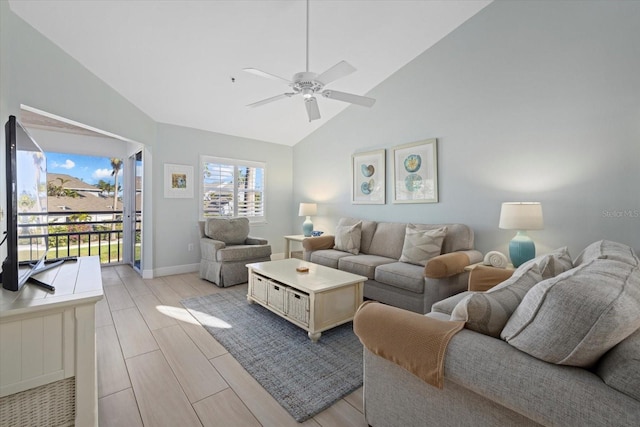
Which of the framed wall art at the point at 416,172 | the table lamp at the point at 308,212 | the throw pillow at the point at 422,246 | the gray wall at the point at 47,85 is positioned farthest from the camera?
the table lamp at the point at 308,212

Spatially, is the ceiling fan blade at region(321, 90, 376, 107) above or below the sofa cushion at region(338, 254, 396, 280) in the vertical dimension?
above

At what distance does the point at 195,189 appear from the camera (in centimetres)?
487

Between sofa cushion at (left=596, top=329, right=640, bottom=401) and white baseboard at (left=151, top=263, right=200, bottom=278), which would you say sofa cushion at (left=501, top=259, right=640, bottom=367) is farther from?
white baseboard at (left=151, top=263, right=200, bottom=278)

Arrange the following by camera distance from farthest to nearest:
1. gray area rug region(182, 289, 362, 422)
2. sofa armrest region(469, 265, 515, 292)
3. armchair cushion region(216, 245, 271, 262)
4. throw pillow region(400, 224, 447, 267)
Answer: armchair cushion region(216, 245, 271, 262) → throw pillow region(400, 224, 447, 267) → sofa armrest region(469, 265, 515, 292) → gray area rug region(182, 289, 362, 422)

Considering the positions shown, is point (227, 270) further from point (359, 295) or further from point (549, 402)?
point (549, 402)

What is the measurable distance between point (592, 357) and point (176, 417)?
1929 mm

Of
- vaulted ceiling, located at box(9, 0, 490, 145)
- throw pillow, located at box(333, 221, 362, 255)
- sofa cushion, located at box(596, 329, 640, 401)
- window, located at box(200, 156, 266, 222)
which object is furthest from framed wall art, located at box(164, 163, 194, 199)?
sofa cushion, located at box(596, 329, 640, 401)

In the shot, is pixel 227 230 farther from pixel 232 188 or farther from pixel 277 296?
pixel 277 296

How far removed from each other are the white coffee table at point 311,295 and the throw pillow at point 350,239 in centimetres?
99

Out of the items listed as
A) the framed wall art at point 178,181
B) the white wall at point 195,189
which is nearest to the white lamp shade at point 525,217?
the white wall at point 195,189

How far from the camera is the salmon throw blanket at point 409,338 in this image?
1.11 m

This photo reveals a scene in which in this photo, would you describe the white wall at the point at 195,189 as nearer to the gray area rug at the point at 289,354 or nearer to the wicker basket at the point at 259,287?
the gray area rug at the point at 289,354

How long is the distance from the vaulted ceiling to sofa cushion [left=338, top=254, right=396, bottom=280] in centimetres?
243

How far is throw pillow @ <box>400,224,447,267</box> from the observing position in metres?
3.29
